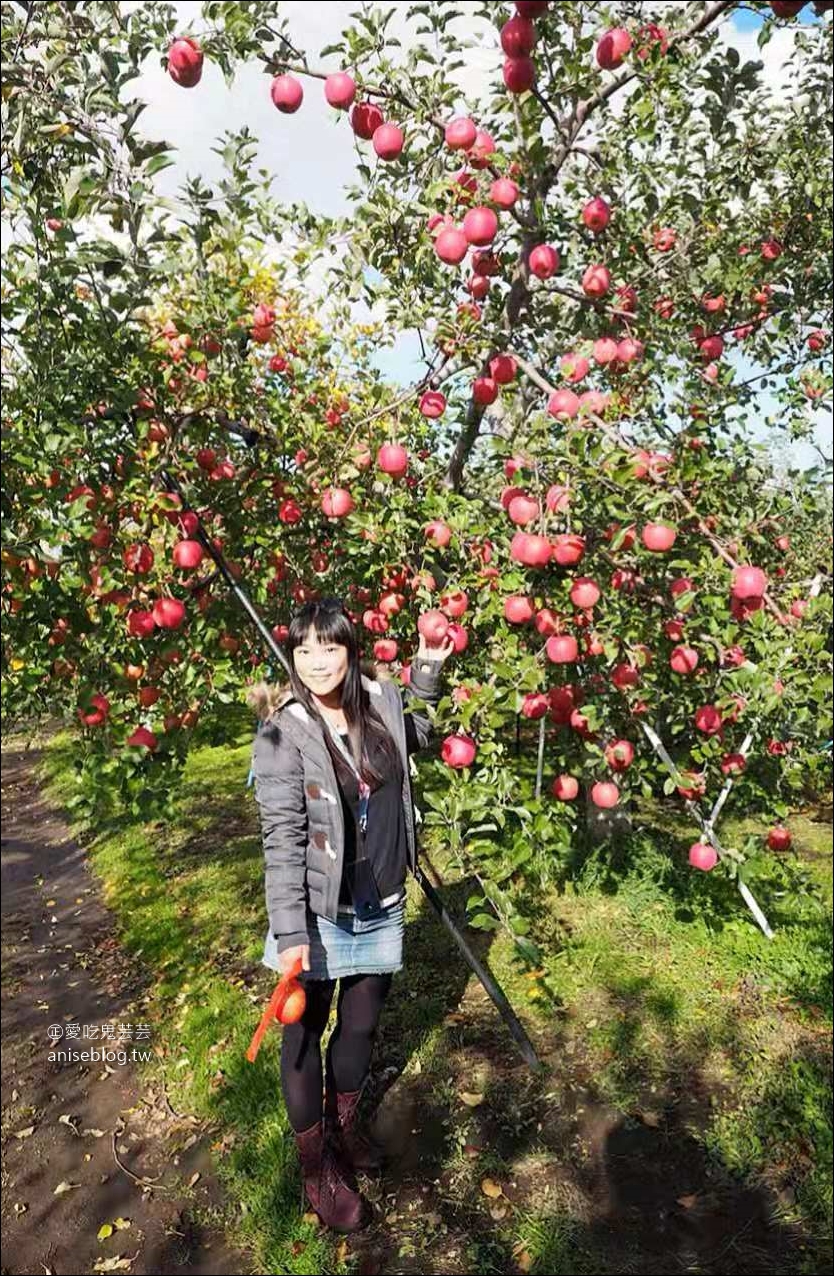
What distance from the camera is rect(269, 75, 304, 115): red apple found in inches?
116

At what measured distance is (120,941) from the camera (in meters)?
5.26

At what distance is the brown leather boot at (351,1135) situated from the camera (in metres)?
2.85

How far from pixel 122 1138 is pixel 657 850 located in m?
3.45

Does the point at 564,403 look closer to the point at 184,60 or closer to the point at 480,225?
the point at 480,225

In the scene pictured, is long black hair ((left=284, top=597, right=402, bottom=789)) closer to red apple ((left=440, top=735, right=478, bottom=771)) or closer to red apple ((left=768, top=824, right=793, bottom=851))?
red apple ((left=440, top=735, right=478, bottom=771))

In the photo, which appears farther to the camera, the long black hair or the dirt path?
the dirt path

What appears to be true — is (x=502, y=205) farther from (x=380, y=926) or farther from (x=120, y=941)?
(x=120, y=941)

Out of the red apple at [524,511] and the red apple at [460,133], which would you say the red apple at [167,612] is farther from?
the red apple at [460,133]

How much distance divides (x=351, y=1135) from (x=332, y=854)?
44.9 inches

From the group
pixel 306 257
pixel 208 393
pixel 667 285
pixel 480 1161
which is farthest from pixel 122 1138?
pixel 667 285

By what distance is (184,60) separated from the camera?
268 centimetres

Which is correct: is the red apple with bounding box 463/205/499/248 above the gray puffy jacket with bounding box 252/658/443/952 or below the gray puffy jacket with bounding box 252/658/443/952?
above

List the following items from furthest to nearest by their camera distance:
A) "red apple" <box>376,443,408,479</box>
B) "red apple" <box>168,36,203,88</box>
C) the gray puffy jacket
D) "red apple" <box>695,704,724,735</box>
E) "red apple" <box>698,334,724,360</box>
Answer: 1. "red apple" <box>698,334,724,360</box>
2. "red apple" <box>695,704,724,735</box>
3. "red apple" <box>376,443,408,479</box>
4. "red apple" <box>168,36,203,88</box>
5. the gray puffy jacket

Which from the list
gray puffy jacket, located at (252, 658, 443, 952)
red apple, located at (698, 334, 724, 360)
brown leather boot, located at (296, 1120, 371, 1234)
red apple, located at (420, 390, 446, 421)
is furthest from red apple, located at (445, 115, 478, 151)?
brown leather boot, located at (296, 1120, 371, 1234)
